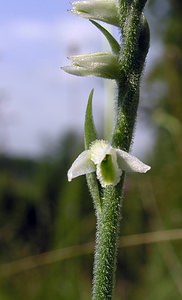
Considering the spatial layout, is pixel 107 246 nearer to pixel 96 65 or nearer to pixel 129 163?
pixel 129 163

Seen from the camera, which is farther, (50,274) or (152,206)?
(152,206)

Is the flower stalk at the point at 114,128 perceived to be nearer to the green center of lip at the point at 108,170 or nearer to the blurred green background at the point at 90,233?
the green center of lip at the point at 108,170

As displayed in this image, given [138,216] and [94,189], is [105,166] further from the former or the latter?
[138,216]

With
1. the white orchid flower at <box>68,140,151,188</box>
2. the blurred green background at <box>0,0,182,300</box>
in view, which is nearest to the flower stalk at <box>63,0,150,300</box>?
the white orchid flower at <box>68,140,151,188</box>

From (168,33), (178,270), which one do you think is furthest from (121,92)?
(168,33)

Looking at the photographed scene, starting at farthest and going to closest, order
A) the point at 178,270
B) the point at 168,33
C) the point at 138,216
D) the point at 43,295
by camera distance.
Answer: the point at 168,33 → the point at 138,216 → the point at 178,270 → the point at 43,295

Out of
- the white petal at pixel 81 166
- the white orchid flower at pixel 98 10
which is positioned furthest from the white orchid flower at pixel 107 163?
the white orchid flower at pixel 98 10

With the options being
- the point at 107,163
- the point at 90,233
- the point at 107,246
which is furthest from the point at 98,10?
the point at 90,233
